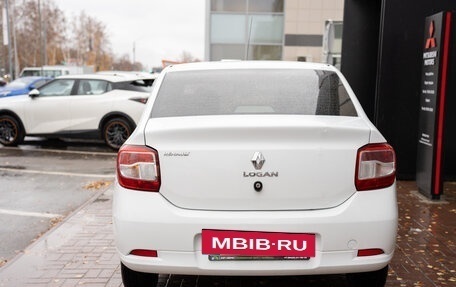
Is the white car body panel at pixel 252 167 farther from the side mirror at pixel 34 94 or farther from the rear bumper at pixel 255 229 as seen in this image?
the side mirror at pixel 34 94

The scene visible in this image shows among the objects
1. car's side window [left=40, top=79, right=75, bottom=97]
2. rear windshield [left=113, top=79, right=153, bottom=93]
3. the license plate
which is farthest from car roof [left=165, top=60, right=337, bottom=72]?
car's side window [left=40, top=79, right=75, bottom=97]

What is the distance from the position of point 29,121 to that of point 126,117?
2.31 metres

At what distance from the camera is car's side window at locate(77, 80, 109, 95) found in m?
11.5

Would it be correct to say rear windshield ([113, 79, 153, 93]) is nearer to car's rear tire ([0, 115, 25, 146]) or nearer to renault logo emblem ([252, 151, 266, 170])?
car's rear tire ([0, 115, 25, 146])

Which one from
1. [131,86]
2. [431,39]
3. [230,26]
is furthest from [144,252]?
[230,26]

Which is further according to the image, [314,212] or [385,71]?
[385,71]

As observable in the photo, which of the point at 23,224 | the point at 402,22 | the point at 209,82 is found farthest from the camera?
the point at 402,22

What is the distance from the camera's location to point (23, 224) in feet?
18.8

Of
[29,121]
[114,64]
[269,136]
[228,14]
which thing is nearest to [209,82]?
[269,136]

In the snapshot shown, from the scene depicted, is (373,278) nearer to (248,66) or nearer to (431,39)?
(248,66)

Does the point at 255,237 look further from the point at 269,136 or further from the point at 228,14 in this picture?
the point at 228,14

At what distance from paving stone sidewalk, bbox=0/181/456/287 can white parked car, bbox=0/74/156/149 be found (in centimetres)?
548

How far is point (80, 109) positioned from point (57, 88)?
94cm

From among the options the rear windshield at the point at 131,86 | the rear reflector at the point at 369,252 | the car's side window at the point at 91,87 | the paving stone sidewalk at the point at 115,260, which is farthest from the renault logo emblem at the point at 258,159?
the car's side window at the point at 91,87
